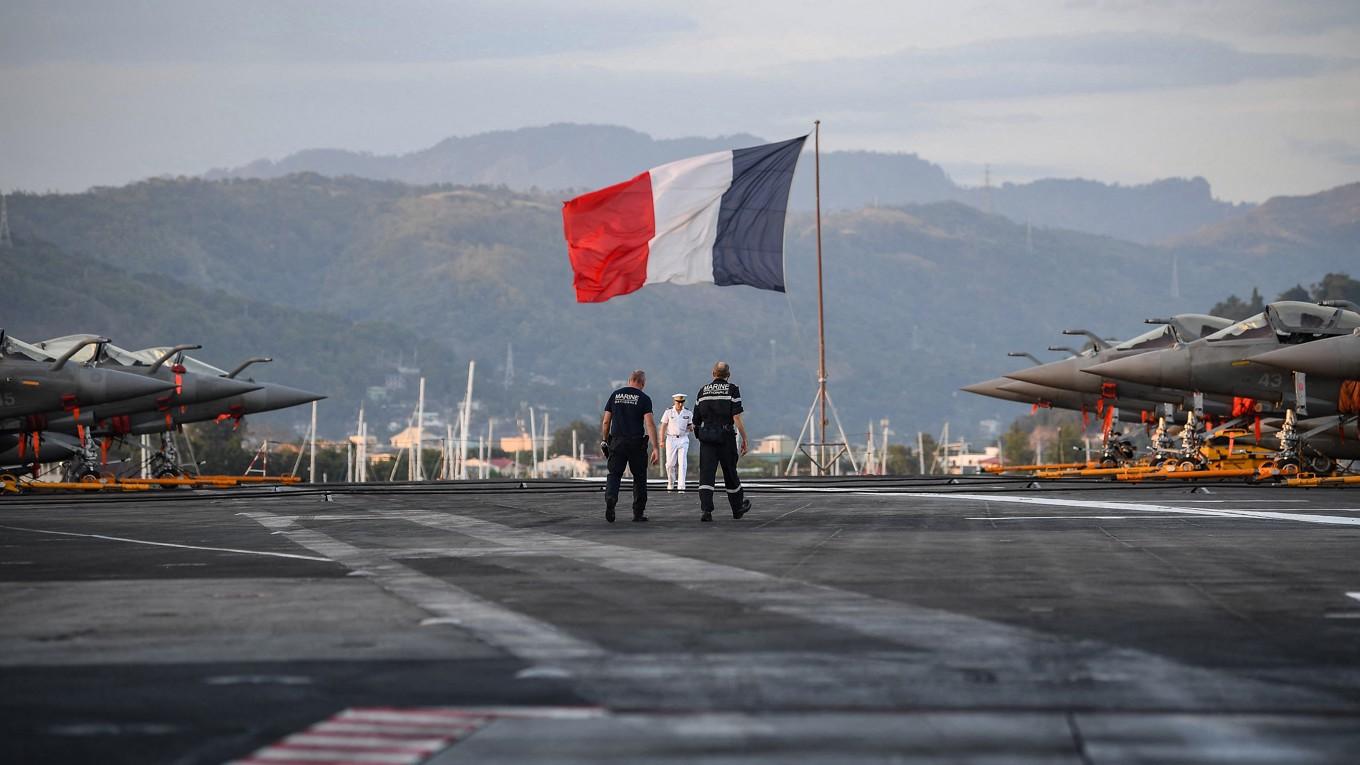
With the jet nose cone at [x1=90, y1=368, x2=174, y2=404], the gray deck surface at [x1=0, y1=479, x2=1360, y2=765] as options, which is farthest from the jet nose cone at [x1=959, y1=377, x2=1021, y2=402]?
the gray deck surface at [x1=0, y1=479, x2=1360, y2=765]

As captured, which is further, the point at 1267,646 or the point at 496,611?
the point at 496,611

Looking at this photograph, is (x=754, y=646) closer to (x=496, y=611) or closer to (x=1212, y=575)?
(x=496, y=611)

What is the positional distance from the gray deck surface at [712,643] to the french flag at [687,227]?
19472 mm

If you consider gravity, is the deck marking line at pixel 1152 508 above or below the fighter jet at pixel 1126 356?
below

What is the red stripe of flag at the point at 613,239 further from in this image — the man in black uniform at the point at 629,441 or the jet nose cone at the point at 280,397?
the man in black uniform at the point at 629,441

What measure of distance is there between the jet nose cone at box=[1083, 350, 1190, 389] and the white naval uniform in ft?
27.4

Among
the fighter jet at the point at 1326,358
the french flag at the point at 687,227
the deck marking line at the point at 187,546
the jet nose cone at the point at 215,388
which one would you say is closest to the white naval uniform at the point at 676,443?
the french flag at the point at 687,227

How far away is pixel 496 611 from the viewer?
9359 millimetres

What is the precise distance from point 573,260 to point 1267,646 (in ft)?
90.3

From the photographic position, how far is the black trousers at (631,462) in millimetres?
18828

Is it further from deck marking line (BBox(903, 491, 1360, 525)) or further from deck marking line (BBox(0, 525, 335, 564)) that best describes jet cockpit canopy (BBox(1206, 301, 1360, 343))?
deck marking line (BBox(0, 525, 335, 564))

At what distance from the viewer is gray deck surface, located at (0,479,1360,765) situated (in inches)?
225

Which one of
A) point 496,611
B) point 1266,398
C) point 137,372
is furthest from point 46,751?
point 137,372

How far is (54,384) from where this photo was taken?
1259 inches
